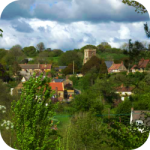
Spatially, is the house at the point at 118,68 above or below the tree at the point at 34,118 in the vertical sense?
above

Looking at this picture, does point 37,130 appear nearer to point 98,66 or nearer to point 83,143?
point 83,143

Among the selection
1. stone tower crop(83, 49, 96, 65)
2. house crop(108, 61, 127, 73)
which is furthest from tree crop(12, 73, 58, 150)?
stone tower crop(83, 49, 96, 65)

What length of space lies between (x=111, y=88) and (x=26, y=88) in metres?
21.8

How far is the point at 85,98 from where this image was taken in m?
22.2

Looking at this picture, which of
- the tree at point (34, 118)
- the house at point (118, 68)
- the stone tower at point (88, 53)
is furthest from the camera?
the stone tower at point (88, 53)

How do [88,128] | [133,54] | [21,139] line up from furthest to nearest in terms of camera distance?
[88,128], [133,54], [21,139]

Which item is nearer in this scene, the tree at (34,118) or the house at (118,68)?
the tree at (34,118)

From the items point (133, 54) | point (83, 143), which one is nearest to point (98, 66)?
point (83, 143)

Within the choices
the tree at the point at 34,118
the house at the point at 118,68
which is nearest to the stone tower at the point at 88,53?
the house at the point at 118,68

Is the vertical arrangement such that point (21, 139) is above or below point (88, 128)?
above

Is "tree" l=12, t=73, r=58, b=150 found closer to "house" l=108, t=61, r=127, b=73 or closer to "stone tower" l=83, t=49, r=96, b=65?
"house" l=108, t=61, r=127, b=73

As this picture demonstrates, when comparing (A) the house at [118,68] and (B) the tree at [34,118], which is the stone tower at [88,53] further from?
(B) the tree at [34,118]

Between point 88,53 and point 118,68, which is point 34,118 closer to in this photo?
point 118,68

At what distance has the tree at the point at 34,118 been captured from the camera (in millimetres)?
4074
